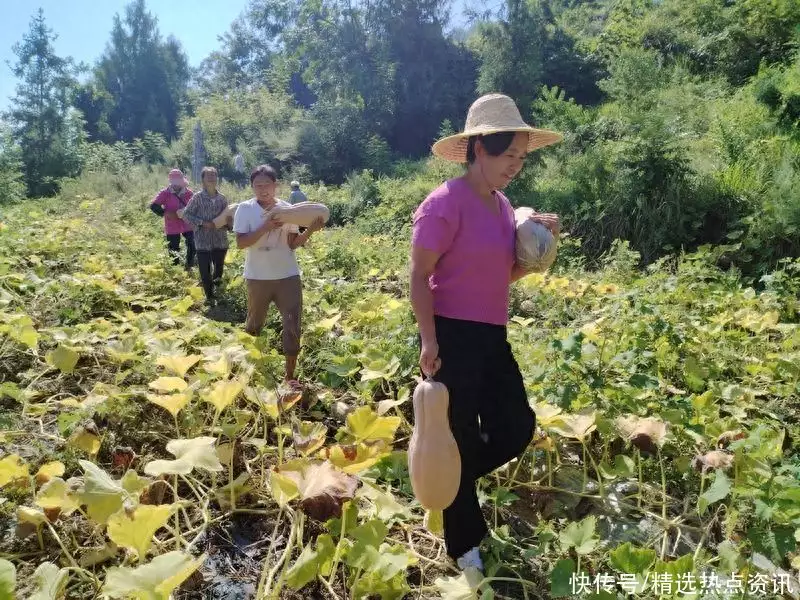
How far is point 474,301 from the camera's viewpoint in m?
1.86

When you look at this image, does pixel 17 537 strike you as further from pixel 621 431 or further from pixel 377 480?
pixel 621 431

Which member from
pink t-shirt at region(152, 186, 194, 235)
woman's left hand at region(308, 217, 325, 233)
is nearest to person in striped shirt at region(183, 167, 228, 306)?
pink t-shirt at region(152, 186, 194, 235)

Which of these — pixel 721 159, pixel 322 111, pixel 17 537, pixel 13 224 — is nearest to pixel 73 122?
pixel 322 111

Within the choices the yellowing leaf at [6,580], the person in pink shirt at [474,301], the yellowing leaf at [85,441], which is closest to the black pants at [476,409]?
the person in pink shirt at [474,301]

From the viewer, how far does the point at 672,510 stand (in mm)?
2264

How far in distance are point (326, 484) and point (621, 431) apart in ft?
4.45

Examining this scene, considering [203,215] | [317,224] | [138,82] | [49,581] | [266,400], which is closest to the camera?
[49,581]

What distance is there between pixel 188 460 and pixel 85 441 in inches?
28.9

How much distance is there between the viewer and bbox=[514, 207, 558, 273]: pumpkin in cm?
187

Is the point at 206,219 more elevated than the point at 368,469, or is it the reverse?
the point at 206,219

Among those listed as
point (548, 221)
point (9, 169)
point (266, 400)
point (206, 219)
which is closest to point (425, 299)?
point (548, 221)

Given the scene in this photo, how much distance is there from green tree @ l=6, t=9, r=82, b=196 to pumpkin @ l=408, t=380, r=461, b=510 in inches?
763

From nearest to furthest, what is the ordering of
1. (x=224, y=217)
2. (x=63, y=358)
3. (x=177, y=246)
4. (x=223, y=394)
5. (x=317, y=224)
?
(x=223, y=394) → (x=63, y=358) → (x=317, y=224) → (x=224, y=217) → (x=177, y=246)

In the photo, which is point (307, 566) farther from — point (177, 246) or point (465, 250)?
point (177, 246)
